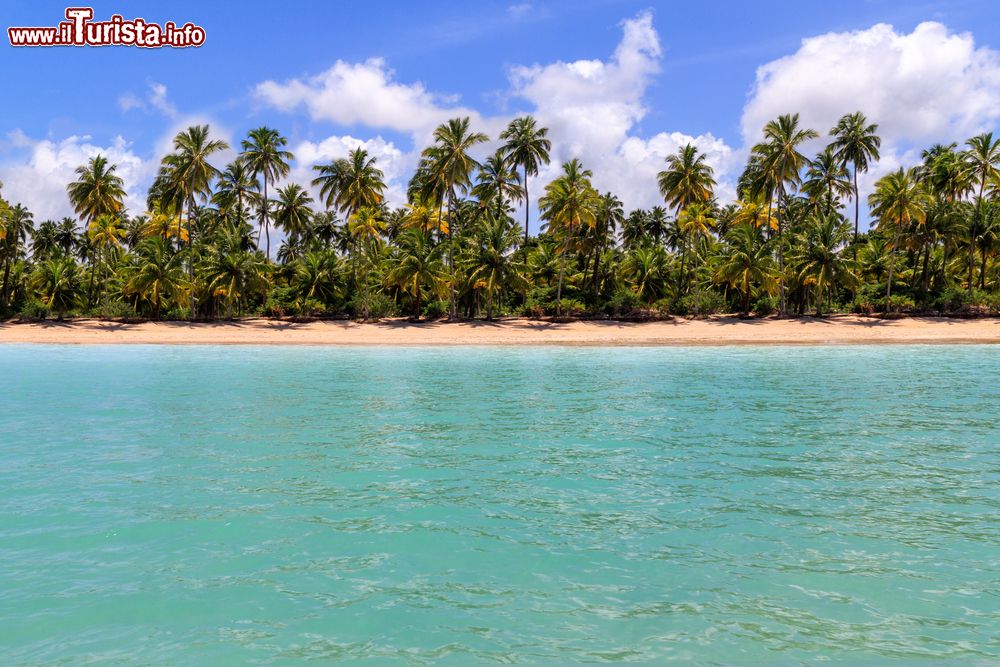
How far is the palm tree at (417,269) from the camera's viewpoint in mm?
58219

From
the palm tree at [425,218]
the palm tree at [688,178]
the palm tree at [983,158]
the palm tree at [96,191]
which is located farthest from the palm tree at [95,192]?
the palm tree at [983,158]

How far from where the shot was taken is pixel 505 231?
60656 mm

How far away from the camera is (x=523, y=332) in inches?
2127

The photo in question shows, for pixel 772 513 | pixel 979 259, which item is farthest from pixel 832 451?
pixel 979 259

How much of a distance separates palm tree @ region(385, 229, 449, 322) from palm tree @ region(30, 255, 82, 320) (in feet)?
90.3

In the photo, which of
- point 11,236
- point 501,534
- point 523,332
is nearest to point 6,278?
point 11,236

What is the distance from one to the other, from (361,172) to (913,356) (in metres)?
47.2

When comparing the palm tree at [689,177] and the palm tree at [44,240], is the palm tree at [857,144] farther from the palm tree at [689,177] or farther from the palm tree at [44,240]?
the palm tree at [44,240]

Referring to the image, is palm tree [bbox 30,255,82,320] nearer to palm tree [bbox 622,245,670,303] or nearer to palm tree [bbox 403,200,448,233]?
palm tree [bbox 403,200,448,233]

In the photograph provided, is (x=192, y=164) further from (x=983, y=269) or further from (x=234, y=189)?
(x=983, y=269)

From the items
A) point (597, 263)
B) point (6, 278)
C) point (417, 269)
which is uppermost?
point (597, 263)

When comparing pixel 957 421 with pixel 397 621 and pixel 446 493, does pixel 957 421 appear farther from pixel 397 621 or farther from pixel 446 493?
pixel 397 621

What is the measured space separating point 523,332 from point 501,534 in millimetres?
46064

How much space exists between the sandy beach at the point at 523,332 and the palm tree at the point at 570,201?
7266 millimetres
